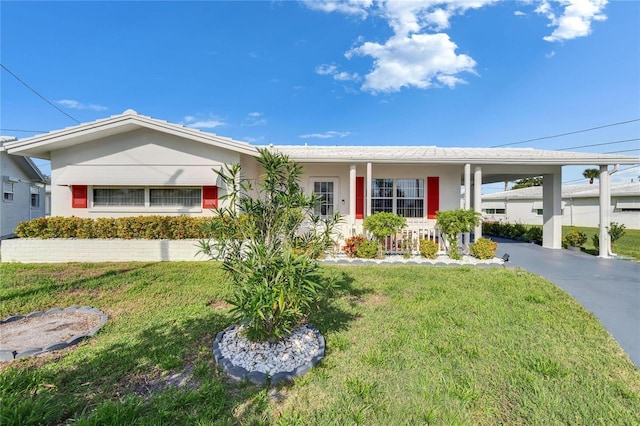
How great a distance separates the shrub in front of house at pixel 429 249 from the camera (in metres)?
9.09

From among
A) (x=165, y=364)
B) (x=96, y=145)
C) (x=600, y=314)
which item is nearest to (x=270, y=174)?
(x=165, y=364)

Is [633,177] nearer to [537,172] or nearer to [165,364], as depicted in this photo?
[537,172]

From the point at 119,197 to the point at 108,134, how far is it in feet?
7.67

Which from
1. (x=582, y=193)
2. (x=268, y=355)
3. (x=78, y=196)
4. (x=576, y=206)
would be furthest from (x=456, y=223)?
(x=576, y=206)

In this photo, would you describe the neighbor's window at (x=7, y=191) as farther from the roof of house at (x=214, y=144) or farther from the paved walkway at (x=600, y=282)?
the paved walkway at (x=600, y=282)

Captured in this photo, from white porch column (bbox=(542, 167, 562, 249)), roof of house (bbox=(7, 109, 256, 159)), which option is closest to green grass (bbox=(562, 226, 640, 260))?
white porch column (bbox=(542, 167, 562, 249))

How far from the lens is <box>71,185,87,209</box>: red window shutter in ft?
32.7

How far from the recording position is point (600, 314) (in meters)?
4.61

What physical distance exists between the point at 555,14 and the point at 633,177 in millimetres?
43676

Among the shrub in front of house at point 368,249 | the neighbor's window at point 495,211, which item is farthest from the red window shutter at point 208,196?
the neighbor's window at point 495,211

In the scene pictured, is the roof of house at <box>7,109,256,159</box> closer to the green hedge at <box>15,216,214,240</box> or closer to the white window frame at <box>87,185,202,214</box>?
the white window frame at <box>87,185,202,214</box>

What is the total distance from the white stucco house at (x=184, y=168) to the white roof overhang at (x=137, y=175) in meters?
0.03

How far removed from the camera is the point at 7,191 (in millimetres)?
14008

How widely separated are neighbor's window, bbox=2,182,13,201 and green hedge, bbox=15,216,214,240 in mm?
7659
